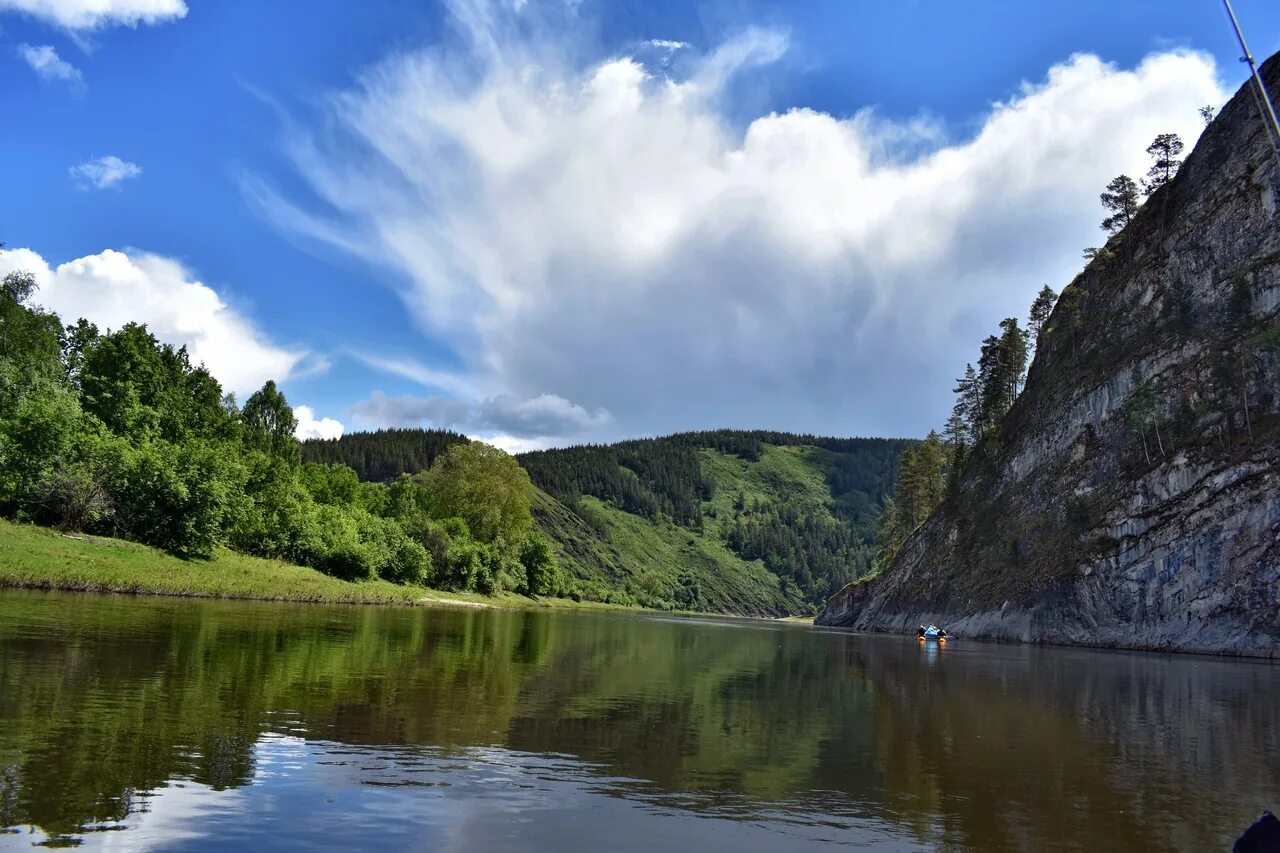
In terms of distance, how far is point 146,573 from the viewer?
55.6 metres

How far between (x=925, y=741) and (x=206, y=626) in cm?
2961

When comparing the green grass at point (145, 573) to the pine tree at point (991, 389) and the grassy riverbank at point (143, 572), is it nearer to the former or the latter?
the grassy riverbank at point (143, 572)

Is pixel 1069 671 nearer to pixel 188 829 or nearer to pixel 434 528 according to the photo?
pixel 188 829

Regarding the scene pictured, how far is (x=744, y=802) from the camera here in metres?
12.9

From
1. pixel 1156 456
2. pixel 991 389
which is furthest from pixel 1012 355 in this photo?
pixel 1156 456

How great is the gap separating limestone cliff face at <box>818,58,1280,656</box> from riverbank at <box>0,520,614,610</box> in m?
68.8

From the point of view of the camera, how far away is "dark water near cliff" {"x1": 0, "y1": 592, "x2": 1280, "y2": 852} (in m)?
10.5

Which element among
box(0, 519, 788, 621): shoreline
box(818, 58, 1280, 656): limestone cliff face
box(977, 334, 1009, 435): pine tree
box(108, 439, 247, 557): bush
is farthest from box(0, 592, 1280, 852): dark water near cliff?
box(977, 334, 1009, 435): pine tree

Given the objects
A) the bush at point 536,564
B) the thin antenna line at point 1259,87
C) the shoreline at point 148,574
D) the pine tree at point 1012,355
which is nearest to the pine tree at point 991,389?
the pine tree at point 1012,355

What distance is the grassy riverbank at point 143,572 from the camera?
47744 millimetres

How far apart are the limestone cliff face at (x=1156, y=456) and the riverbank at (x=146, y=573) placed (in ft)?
226

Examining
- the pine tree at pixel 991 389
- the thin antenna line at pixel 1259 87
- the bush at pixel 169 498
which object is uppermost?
the pine tree at pixel 991 389

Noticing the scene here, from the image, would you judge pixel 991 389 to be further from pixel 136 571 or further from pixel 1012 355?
pixel 136 571

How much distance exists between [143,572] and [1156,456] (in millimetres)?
86512
